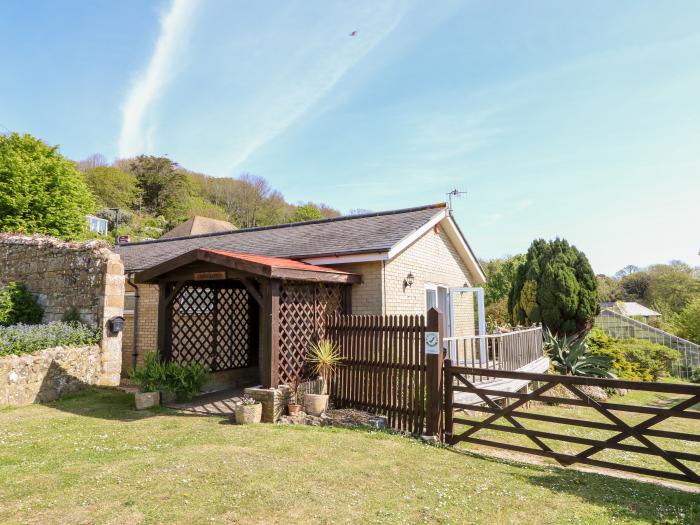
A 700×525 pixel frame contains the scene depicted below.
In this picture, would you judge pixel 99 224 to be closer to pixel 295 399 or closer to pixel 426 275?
pixel 426 275

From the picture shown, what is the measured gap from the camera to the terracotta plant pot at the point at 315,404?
25.9ft

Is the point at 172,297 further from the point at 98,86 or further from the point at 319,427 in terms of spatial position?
the point at 98,86

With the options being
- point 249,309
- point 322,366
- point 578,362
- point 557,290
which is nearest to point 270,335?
point 322,366

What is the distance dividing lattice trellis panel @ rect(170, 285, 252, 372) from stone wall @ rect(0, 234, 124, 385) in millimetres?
1677

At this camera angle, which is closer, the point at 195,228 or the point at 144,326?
the point at 144,326

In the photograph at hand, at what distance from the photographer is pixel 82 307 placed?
11453 millimetres

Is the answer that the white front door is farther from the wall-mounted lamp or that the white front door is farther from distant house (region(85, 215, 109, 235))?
distant house (region(85, 215, 109, 235))

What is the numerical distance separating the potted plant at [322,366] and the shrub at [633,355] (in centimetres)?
1283

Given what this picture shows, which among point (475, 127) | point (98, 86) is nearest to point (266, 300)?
point (475, 127)

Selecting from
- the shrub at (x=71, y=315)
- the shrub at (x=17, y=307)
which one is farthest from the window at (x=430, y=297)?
the shrub at (x=17, y=307)

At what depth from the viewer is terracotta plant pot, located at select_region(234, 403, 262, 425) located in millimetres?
7293

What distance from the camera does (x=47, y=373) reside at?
30.6 ft

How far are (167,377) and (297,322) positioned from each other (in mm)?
3166

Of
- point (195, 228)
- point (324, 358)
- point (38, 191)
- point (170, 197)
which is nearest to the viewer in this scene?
point (324, 358)
